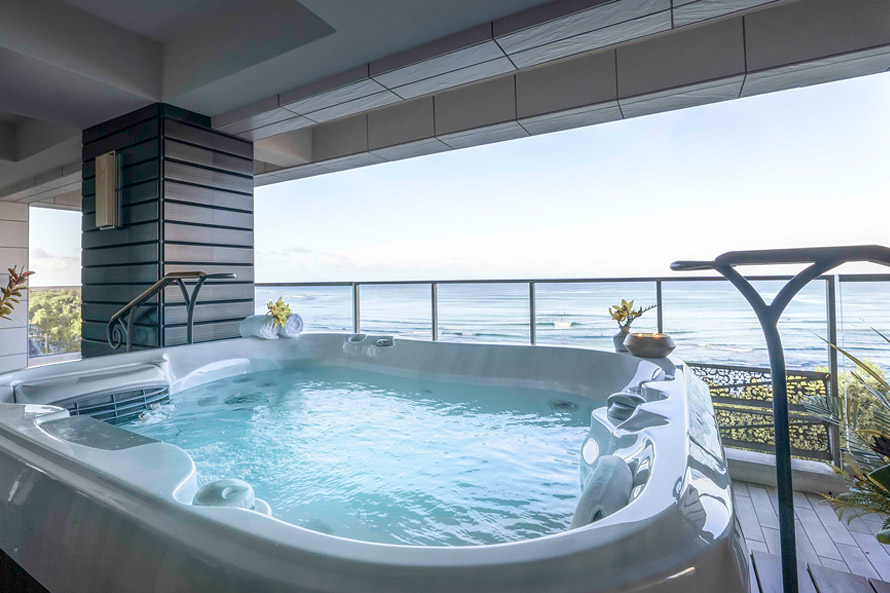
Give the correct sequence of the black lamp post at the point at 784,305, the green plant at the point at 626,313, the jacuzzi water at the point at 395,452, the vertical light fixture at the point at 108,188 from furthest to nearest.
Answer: the vertical light fixture at the point at 108,188 < the green plant at the point at 626,313 < the jacuzzi water at the point at 395,452 < the black lamp post at the point at 784,305

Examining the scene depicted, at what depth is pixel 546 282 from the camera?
3.57m

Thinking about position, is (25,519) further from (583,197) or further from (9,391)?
(583,197)

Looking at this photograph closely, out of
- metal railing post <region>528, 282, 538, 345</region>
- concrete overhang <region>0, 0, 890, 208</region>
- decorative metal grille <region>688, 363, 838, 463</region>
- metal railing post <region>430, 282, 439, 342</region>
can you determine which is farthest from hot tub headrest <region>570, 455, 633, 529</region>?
metal railing post <region>430, 282, 439, 342</region>

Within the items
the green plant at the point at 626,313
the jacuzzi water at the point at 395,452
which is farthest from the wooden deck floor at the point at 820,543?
the green plant at the point at 626,313

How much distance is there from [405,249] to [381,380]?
8.31 meters

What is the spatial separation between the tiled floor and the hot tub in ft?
2.01

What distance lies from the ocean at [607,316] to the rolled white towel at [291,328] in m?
0.78

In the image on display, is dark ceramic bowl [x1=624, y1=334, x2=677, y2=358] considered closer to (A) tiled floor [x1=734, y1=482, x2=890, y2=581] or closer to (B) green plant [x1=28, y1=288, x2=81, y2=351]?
(A) tiled floor [x1=734, y1=482, x2=890, y2=581]

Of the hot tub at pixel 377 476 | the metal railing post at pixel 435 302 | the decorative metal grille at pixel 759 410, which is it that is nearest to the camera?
the hot tub at pixel 377 476

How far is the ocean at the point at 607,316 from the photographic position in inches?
86.7

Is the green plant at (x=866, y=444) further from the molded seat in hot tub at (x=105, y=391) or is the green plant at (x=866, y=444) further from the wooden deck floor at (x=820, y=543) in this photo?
the molded seat in hot tub at (x=105, y=391)

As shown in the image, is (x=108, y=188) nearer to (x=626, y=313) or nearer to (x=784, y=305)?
(x=626, y=313)

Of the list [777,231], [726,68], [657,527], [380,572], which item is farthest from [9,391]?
[777,231]

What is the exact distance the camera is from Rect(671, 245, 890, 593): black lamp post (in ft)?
Result: 2.29
